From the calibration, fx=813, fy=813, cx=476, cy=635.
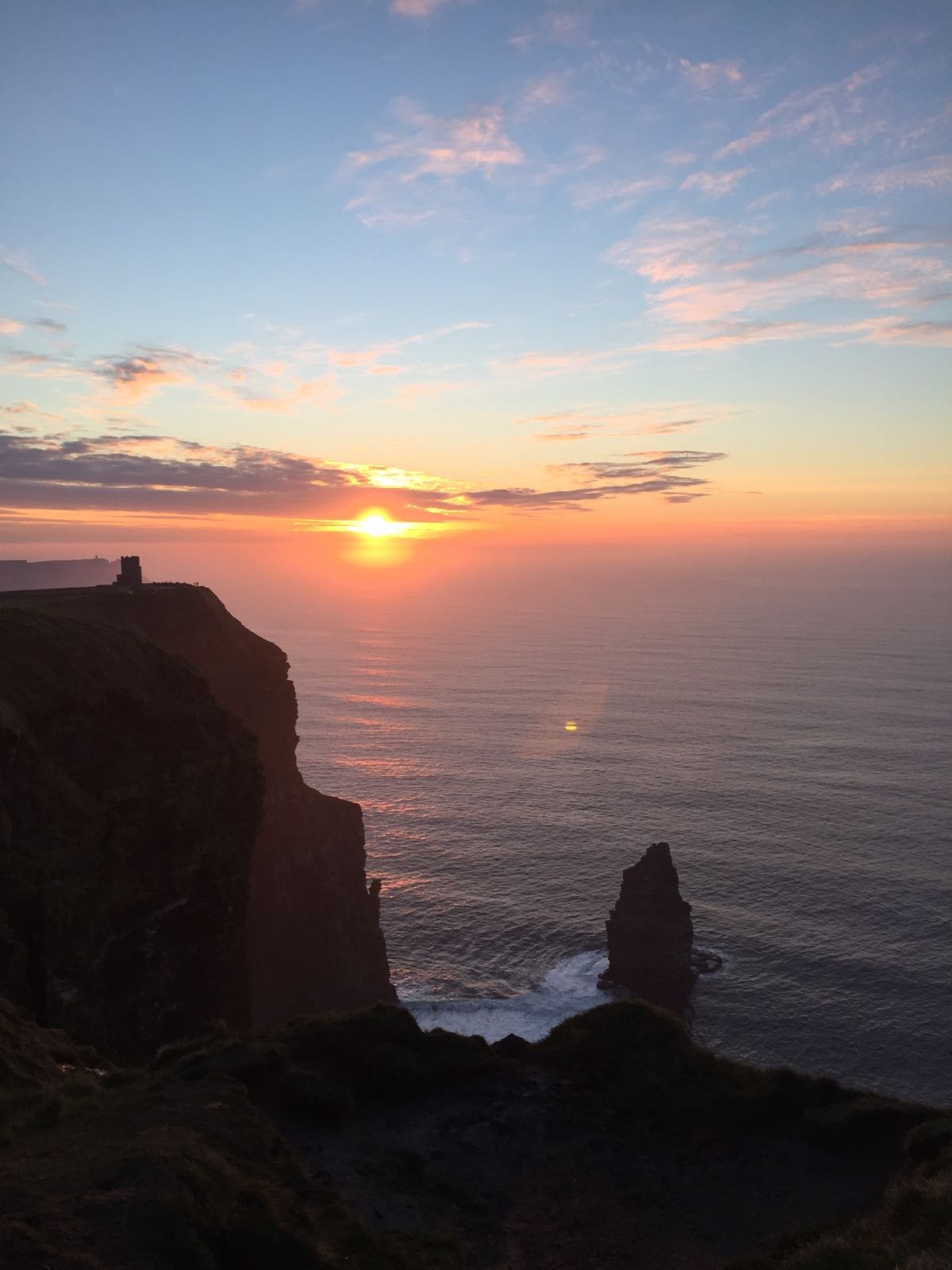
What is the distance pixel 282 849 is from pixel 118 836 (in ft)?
82.5

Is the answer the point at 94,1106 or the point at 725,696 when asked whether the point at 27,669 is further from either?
the point at 725,696

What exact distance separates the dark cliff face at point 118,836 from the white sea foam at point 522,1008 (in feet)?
81.2

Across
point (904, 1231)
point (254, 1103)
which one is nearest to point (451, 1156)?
point (254, 1103)

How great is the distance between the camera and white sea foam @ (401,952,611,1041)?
5897 centimetres

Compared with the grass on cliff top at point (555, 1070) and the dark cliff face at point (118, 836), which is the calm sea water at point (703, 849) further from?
the grass on cliff top at point (555, 1070)

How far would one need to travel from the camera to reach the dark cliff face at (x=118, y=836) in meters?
29.6

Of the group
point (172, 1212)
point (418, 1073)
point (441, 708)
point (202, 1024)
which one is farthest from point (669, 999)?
point (441, 708)

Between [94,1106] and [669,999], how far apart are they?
5125 centimetres

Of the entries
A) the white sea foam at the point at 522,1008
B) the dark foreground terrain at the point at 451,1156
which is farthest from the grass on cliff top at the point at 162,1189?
the white sea foam at the point at 522,1008

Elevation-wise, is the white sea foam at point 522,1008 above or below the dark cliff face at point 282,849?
below

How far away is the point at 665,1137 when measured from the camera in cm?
2323

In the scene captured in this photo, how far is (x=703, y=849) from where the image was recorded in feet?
290

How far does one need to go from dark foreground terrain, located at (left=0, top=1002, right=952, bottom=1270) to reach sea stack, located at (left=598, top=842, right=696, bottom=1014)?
127 feet

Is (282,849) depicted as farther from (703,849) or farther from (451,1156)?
(703,849)
